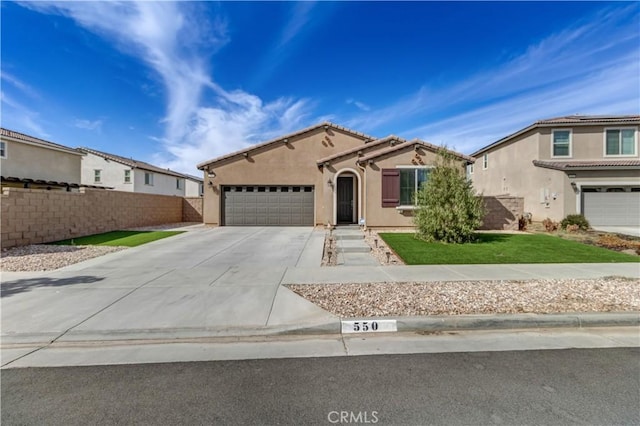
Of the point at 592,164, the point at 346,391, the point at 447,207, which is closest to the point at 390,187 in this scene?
the point at 447,207

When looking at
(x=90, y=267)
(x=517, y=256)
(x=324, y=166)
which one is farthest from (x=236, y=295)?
(x=324, y=166)

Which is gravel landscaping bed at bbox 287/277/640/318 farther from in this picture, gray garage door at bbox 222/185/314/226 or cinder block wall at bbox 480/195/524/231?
gray garage door at bbox 222/185/314/226

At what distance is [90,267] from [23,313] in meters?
3.24

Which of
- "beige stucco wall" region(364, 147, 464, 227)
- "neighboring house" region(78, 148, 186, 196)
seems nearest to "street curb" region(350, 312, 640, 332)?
A: "beige stucco wall" region(364, 147, 464, 227)

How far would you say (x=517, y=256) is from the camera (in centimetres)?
906

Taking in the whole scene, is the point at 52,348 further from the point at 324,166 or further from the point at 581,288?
the point at 324,166

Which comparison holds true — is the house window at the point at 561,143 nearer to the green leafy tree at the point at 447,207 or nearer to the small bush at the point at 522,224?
the small bush at the point at 522,224

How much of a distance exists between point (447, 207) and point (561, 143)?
520 inches

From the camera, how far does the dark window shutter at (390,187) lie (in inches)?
593

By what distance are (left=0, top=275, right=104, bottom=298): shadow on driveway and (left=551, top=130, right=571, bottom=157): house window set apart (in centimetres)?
2335

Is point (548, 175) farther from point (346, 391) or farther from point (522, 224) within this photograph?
point (346, 391)

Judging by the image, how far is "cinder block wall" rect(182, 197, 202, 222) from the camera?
23078 mm

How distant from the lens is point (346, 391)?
302 cm

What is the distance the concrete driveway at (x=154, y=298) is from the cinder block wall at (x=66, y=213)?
429cm
